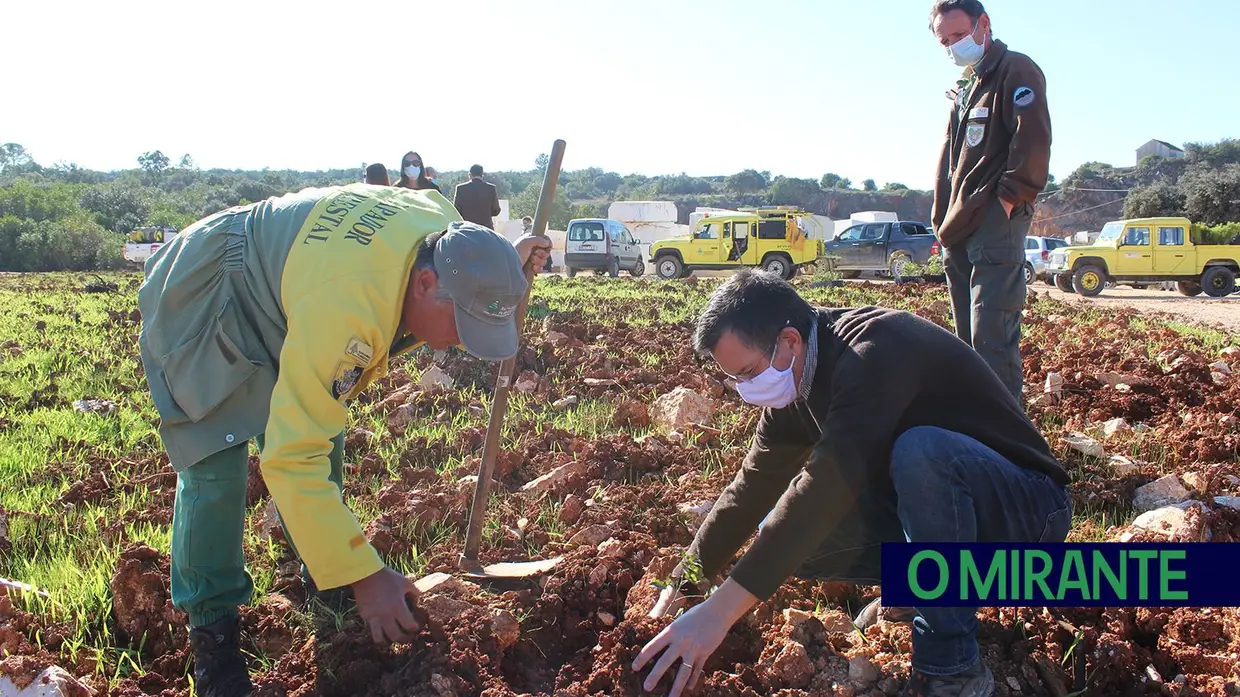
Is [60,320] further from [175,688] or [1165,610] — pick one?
[1165,610]

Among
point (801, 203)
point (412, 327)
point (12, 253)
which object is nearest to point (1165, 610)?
point (412, 327)

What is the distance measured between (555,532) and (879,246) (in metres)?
17.4

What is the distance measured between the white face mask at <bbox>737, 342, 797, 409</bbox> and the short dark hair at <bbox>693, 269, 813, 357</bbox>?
2.5 inches

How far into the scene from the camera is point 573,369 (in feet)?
18.7

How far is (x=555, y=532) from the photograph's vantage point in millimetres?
3049

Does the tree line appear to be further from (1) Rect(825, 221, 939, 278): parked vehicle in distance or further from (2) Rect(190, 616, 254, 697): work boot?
(2) Rect(190, 616, 254, 697): work boot

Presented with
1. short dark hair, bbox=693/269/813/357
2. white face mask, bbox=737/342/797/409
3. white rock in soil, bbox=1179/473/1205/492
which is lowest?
white rock in soil, bbox=1179/473/1205/492

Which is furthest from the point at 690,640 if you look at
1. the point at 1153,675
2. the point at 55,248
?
the point at 55,248

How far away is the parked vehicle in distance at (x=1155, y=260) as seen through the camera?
48.3 ft

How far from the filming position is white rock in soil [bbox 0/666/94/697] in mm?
2008

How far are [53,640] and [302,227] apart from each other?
1.40m

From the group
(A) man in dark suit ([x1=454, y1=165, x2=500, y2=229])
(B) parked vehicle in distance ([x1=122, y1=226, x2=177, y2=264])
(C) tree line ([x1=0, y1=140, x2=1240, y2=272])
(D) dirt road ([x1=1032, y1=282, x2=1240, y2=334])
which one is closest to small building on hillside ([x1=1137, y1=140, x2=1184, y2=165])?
(C) tree line ([x1=0, y1=140, x2=1240, y2=272])

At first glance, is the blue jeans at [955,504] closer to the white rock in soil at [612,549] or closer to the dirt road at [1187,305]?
the white rock in soil at [612,549]

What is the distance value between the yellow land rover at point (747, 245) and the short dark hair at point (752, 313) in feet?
55.0
